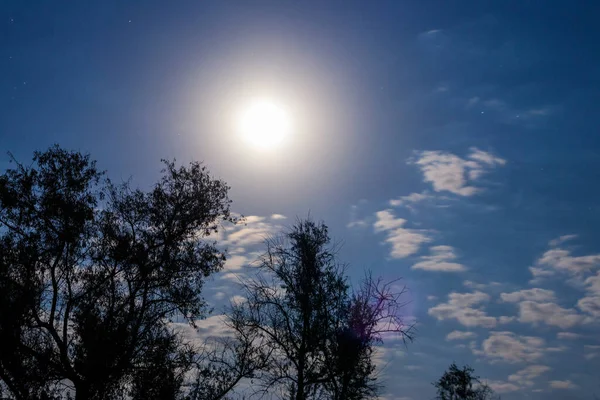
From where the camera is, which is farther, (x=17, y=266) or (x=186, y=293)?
(x=186, y=293)

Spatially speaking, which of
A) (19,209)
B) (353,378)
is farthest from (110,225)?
(353,378)

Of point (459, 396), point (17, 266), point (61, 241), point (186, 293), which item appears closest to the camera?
point (17, 266)

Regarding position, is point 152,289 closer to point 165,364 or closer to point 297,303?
point 165,364

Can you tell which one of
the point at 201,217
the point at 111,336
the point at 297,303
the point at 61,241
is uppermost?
the point at 201,217

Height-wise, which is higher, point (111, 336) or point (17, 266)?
point (17, 266)

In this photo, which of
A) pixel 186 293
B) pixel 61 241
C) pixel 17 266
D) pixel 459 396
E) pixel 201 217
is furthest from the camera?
pixel 459 396

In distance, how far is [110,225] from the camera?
31078mm

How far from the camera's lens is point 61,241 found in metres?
29.2

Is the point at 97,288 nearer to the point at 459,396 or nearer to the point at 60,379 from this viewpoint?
the point at 60,379

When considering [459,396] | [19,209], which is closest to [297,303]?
[19,209]

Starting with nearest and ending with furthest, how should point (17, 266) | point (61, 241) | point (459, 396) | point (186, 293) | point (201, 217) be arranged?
point (17, 266) < point (61, 241) < point (186, 293) < point (201, 217) < point (459, 396)

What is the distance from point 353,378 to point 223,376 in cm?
874

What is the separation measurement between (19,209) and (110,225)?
4759mm

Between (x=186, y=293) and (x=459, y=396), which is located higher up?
(x=459, y=396)
